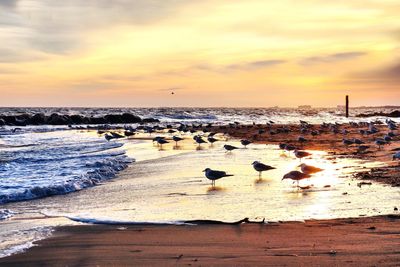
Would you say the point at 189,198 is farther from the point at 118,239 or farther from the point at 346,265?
the point at 346,265

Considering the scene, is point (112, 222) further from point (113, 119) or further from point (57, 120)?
point (113, 119)

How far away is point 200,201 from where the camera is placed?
381 inches

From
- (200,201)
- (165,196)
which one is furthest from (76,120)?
(200,201)

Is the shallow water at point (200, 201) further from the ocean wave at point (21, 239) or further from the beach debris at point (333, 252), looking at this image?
the beach debris at point (333, 252)

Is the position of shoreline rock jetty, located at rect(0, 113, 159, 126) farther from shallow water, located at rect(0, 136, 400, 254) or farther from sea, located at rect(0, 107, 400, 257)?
shallow water, located at rect(0, 136, 400, 254)

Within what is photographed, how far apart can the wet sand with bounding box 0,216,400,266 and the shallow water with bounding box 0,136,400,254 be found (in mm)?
576

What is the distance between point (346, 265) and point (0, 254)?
401cm

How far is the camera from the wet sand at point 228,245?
5.57 m

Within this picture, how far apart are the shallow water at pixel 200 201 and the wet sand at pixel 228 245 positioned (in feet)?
1.89

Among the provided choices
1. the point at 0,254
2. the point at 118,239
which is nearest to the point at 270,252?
the point at 118,239

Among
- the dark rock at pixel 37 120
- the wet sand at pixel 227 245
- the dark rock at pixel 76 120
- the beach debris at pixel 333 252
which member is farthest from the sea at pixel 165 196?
the dark rock at pixel 76 120

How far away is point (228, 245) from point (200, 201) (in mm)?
3420

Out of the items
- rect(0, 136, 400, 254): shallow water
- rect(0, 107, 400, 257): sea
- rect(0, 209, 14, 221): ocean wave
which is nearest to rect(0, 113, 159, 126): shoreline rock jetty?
rect(0, 107, 400, 257): sea

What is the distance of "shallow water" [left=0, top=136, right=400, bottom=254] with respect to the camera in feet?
26.6
